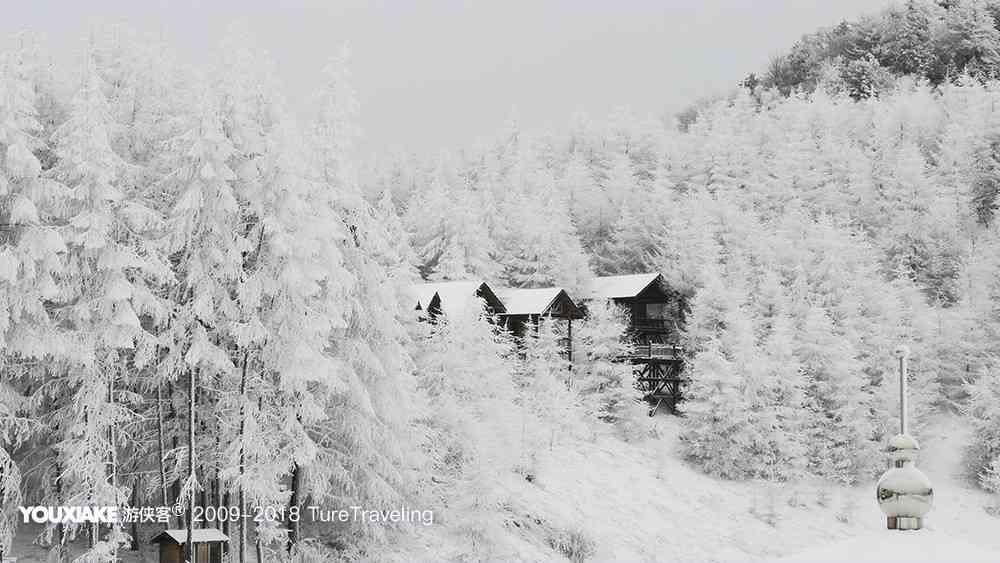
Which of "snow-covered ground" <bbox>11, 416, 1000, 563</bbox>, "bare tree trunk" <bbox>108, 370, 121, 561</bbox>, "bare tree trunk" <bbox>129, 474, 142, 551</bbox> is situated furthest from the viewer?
"snow-covered ground" <bbox>11, 416, 1000, 563</bbox>

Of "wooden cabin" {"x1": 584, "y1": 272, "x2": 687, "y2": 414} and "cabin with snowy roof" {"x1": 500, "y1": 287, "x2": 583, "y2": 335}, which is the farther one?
"wooden cabin" {"x1": 584, "y1": 272, "x2": 687, "y2": 414}

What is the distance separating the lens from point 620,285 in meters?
56.8

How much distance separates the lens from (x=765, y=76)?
121688 mm

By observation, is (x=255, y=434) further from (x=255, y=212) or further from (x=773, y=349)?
(x=773, y=349)

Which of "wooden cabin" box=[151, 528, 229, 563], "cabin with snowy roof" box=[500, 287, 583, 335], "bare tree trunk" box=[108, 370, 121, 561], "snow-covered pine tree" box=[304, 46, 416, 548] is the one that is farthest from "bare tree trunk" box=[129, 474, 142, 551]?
"cabin with snowy roof" box=[500, 287, 583, 335]

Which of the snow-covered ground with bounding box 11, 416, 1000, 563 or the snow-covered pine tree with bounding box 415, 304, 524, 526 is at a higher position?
the snow-covered pine tree with bounding box 415, 304, 524, 526

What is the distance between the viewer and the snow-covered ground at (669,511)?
115 feet

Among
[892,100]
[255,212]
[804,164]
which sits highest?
[892,100]

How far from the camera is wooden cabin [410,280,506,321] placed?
149ft

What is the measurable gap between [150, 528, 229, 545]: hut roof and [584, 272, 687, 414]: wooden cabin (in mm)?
30425

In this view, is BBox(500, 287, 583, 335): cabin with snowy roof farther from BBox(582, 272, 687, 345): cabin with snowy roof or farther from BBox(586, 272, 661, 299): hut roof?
BBox(582, 272, 687, 345): cabin with snowy roof

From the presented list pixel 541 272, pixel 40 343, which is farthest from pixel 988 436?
pixel 40 343

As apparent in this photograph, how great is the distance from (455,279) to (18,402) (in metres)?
29.0

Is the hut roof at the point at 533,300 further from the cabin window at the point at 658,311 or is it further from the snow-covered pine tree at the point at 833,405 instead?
the snow-covered pine tree at the point at 833,405
